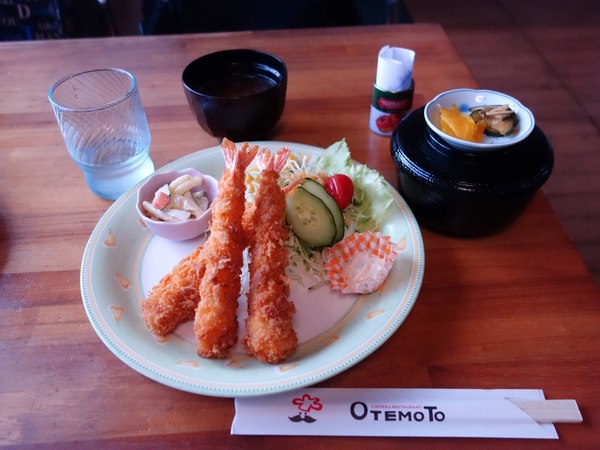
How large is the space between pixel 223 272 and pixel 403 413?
0.54 metres

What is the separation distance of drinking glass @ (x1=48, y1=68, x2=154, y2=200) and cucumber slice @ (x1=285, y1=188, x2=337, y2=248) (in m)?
0.60

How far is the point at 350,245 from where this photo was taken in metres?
1.36

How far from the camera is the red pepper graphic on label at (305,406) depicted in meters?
1.02

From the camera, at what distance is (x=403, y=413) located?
1.02 metres

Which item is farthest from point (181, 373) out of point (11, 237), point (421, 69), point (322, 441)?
point (421, 69)

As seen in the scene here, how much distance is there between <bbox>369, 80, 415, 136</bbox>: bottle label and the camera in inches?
69.0

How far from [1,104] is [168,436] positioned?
173 centimetres

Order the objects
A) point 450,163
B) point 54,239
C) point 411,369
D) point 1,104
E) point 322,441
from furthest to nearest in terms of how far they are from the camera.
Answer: point 1,104 → point 54,239 → point 450,163 → point 411,369 → point 322,441

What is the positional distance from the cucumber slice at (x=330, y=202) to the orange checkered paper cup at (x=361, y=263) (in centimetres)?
8

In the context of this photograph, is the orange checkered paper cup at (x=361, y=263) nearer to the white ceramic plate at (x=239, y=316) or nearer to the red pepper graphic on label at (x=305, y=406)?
the white ceramic plate at (x=239, y=316)

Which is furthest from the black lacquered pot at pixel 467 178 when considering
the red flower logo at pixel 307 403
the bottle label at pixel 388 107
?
the red flower logo at pixel 307 403

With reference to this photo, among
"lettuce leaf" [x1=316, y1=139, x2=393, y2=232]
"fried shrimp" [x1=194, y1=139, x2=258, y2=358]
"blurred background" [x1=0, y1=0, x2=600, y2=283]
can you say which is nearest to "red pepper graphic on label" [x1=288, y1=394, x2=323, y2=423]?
"fried shrimp" [x1=194, y1=139, x2=258, y2=358]

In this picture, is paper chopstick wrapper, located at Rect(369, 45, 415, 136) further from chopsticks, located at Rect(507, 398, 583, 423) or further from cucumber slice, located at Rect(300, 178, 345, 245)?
chopsticks, located at Rect(507, 398, 583, 423)

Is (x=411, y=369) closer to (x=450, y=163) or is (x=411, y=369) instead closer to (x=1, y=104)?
(x=450, y=163)
